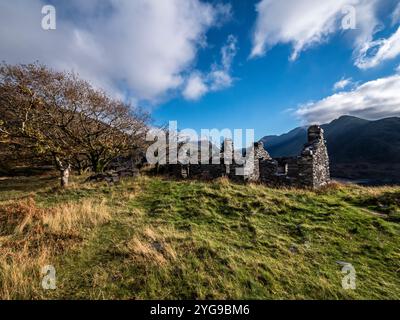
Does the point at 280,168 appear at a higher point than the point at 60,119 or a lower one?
lower

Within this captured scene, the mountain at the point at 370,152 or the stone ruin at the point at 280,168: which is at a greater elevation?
the mountain at the point at 370,152

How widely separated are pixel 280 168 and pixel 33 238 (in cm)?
1346

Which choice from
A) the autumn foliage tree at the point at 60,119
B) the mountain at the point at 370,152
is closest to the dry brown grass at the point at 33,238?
the autumn foliage tree at the point at 60,119

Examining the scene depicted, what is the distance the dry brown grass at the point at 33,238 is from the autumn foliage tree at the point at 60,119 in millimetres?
6557

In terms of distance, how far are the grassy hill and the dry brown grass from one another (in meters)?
0.03

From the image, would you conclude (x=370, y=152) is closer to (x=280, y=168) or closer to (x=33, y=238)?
Result: (x=280, y=168)

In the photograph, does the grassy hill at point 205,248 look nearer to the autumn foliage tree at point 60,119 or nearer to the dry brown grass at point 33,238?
the dry brown grass at point 33,238

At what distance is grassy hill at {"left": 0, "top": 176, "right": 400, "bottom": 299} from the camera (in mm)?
4016

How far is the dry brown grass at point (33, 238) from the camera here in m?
3.97

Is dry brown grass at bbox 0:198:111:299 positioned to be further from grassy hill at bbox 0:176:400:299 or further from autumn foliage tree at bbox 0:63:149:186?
autumn foliage tree at bbox 0:63:149:186

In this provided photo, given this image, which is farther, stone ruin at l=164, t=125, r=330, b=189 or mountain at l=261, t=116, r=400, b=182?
mountain at l=261, t=116, r=400, b=182

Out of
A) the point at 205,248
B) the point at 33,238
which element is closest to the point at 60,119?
the point at 33,238

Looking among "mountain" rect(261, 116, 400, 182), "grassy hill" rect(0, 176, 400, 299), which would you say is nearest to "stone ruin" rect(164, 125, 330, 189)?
"grassy hill" rect(0, 176, 400, 299)

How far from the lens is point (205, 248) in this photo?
536 cm
